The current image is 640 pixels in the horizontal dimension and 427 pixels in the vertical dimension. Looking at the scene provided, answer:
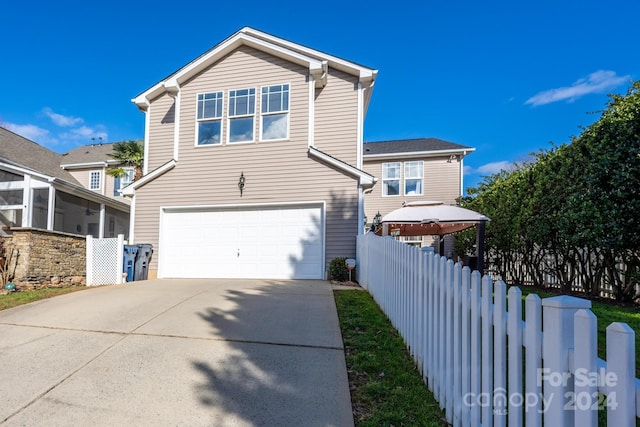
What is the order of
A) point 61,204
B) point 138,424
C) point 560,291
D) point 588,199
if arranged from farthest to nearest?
point 61,204 < point 560,291 < point 588,199 < point 138,424

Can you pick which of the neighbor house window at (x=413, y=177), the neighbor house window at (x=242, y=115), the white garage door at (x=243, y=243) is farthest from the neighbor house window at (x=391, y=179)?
the neighbor house window at (x=242, y=115)

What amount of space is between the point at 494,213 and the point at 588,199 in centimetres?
447

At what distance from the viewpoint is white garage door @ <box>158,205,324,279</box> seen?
31.3ft

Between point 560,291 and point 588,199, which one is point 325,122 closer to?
point 588,199

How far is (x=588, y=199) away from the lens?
6789 millimetres

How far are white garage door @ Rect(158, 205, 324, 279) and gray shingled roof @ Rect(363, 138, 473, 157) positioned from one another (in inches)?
342

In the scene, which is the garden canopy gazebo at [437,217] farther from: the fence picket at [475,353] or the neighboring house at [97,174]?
the neighboring house at [97,174]

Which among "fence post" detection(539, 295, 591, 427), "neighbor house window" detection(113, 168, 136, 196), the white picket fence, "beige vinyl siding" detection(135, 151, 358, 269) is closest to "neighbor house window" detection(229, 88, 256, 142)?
"beige vinyl siding" detection(135, 151, 358, 269)

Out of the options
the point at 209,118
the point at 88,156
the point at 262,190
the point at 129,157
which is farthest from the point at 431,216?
the point at 88,156

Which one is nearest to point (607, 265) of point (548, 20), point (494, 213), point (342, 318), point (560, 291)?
point (560, 291)

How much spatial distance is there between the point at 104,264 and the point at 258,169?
4.99m

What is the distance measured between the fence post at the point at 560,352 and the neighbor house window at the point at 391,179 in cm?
1537

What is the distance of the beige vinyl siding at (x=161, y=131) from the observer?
11102mm

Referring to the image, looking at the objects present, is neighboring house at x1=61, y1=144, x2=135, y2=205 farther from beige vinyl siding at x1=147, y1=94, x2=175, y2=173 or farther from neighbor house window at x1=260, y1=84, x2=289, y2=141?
neighbor house window at x1=260, y1=84, x2=289, y2=141
